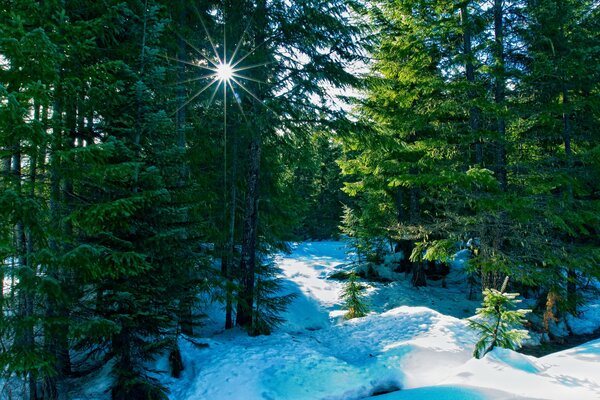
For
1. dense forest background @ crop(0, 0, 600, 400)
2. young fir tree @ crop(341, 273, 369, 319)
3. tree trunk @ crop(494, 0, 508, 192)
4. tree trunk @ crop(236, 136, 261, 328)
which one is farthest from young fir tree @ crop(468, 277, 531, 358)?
young fir tree @ crop(341, 273, 369, 319)

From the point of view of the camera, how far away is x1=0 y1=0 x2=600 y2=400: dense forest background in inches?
193

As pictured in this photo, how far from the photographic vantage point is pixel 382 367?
23.3 ft

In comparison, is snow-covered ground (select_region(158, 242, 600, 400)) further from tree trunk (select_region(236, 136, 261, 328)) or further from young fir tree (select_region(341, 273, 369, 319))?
young fir tree (select_region(341, 273, 369, 319))

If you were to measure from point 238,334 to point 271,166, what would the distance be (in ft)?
20.9

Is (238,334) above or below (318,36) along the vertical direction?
below

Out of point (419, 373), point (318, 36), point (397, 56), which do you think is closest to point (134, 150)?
point (318, 36)

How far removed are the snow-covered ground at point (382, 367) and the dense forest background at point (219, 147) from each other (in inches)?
43.1

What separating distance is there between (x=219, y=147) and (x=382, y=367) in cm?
842

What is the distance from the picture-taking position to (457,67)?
12.4 metres

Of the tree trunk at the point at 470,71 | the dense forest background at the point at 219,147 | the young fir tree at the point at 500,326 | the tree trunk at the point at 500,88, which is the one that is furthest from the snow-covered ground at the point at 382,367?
the tree trunk at the point at 470,71

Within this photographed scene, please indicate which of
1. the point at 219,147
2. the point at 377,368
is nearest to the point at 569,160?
the point at 377,368

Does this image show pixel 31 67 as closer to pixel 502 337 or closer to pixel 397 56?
pixel 502 337

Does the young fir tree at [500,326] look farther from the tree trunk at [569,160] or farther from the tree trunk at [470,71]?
the tree trunk at [569,160]

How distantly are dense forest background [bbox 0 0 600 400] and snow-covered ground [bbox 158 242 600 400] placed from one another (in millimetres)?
1096
